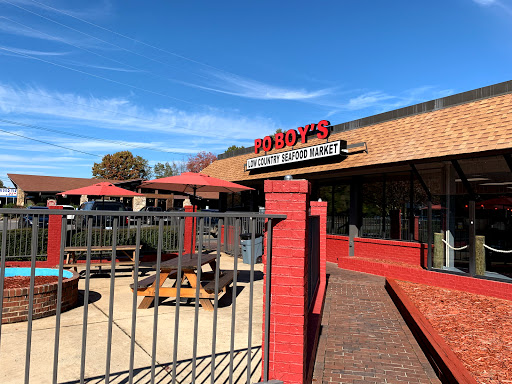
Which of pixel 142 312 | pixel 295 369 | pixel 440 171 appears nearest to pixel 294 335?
pixel 295 369

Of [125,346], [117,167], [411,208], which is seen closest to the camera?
[125,346]

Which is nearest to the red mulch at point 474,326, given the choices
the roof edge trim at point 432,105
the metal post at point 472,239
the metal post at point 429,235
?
the metal post at point 472,239

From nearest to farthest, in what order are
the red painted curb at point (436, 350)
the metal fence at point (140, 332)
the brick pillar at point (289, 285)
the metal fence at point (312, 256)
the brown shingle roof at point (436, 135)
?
Result: 1. the metal fence at point (140, 332)
2. the brick pillar at point (289, 285)
3. the red painted curb at point (436, 350)
4. the metal fence at point (312, 256)
5. the brown shingle roof at point (436, 135)

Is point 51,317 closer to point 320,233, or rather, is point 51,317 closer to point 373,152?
point 320,233

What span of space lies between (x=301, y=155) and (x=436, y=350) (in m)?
10.8

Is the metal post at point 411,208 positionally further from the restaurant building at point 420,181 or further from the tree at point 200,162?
A: the tree at point 200,162

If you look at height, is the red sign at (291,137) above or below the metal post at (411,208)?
above

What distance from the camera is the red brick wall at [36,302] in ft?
19.1

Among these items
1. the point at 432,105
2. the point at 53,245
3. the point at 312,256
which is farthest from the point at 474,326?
the point at 53,245

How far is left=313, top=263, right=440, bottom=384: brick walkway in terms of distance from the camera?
4.37 meters

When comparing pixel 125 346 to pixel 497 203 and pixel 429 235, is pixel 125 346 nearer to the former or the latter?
pixel 429 235

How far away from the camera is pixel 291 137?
1669 cm

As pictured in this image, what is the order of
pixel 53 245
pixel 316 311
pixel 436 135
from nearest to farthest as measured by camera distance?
pixel 316 311, pixel 436 135, pixel 53 245

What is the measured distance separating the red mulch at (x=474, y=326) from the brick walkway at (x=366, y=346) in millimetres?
506
